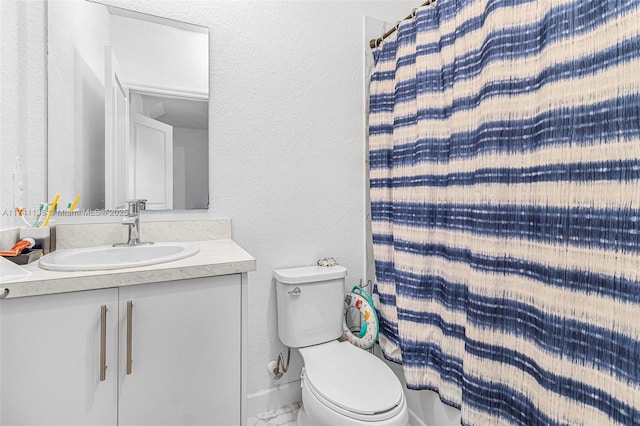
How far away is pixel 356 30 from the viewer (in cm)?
193

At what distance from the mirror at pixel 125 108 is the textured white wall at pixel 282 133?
7 centimetres

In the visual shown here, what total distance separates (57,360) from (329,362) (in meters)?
0.97

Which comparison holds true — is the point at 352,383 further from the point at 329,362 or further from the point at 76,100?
the point at 76,100

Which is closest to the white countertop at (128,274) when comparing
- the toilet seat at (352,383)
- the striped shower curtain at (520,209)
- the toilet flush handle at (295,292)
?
the toilet flush handle at (295,292)

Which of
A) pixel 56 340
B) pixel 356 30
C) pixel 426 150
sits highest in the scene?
pixel 356 30

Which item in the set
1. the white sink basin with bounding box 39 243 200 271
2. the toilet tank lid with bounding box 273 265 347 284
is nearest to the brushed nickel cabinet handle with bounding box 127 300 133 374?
the white sink basin with bounding box 39 243 200 271

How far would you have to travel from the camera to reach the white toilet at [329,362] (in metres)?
1.16

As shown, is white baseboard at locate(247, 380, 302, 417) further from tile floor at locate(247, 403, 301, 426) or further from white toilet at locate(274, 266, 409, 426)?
white toilet at locate(274, 266, 409, 426)

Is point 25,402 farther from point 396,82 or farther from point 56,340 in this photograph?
point 396,82

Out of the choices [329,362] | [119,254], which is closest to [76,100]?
[119,254]

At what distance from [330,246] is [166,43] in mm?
1285

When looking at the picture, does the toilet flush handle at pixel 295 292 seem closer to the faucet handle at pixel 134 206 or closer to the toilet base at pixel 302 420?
the toilet base at pixel 302 420

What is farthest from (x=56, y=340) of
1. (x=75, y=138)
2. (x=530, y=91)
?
(x=530, y=91)

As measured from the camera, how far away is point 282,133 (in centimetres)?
174
